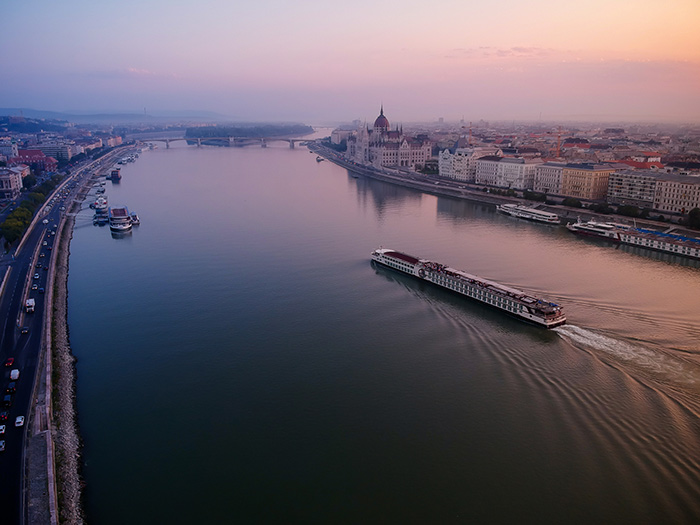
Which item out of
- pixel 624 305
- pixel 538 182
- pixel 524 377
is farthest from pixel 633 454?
pixel 538 182

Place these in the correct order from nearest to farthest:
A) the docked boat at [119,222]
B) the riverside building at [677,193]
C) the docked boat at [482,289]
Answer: the docked boat at [482,289]
the docked boat at [119,222]
the riverside building at [677,193]

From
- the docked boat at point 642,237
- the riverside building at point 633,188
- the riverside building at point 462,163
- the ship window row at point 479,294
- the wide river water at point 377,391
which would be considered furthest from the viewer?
the riverside building at point 462,163

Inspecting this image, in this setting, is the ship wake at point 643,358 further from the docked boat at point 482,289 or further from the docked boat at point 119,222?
the docked boat at point 119,222

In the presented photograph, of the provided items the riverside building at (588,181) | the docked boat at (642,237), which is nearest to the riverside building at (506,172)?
the riverside building at (588,181)

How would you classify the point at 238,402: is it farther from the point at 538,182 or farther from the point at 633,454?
the point at 538,182

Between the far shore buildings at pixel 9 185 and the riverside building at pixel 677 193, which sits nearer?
the riverside building at pixel 677 193

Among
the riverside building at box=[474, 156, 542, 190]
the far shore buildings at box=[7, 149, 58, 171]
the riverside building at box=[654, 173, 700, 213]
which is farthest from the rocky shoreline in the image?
the far shore buildings at box=[7, 149, 58, 171]
